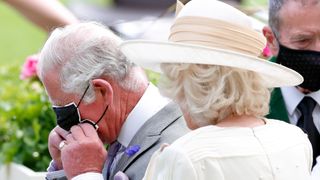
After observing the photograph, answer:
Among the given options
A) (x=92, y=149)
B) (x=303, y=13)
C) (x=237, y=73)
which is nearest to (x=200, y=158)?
(x=237, y=73)

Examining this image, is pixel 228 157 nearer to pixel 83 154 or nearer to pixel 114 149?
pixel 83 154

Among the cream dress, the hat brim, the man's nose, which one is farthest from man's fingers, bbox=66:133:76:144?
the man's nose

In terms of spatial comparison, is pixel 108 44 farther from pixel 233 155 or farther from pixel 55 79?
pixel 233 155

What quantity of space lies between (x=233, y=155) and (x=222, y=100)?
19 centimetres

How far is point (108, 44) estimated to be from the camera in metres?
3.67

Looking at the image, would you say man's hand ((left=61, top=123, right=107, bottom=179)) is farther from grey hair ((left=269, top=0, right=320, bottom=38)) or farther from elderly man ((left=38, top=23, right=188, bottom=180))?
grey hair ((left=269, top=0, right=320, bottom=38))

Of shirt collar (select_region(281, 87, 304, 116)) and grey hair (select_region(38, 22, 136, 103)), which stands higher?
grey hair (select_region(38, 22, 136, 103))

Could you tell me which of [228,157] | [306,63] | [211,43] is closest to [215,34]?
[211,43]

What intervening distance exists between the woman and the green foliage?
82.2 inches

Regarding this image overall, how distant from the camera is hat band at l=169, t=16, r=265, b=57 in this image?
3125 millimetres

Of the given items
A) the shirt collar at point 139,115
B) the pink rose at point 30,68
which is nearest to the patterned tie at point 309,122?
the shirt collar at point 139,115

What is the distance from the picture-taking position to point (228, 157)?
118 inches

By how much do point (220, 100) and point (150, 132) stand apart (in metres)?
0.72

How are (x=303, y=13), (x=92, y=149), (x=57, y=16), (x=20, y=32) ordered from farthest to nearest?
(x=20, y=32), (x=57, y=16), (x=303, y=13), (x=92, y=149)
